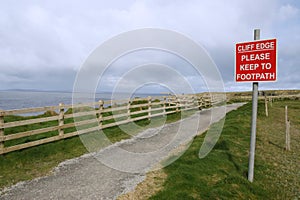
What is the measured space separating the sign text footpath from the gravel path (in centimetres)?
328

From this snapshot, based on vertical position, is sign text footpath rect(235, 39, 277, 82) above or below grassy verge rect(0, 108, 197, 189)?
above

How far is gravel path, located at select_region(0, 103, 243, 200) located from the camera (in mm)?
4477

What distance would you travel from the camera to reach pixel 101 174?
5445 millimetres

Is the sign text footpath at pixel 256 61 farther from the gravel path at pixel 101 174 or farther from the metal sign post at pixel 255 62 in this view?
the gravel path at pixel 101 174

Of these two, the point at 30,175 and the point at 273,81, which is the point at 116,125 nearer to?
the point at 30,175

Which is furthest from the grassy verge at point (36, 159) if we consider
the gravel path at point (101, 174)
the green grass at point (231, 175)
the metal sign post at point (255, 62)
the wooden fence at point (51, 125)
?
the metal sign post at point (255, 62)

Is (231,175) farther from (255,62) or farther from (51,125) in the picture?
(51,125)

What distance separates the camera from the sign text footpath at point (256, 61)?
13.4 feet

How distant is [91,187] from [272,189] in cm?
381

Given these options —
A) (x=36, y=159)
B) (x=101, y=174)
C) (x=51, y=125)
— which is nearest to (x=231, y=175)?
(x=101, y=174)

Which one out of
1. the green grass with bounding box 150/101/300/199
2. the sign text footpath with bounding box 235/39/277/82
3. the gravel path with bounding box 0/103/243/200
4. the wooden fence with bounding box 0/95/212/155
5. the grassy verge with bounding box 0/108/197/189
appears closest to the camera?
the sign text footpath with bounding box 235/39/277/82

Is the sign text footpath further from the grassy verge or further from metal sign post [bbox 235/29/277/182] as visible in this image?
the grassy verge

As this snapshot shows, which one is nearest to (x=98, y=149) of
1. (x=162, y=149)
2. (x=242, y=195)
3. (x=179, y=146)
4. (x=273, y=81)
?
(x=162, y=149)

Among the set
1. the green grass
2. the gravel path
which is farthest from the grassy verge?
the green grass
